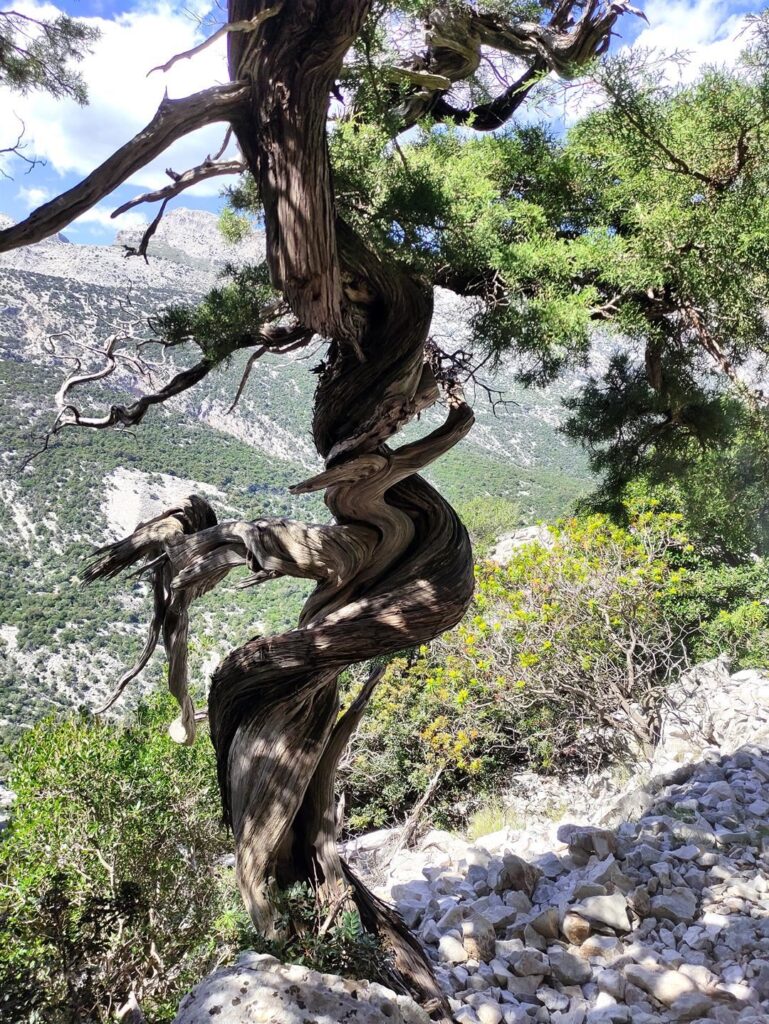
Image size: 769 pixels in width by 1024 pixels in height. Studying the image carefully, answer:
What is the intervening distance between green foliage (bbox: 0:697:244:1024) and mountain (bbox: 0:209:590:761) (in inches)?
459

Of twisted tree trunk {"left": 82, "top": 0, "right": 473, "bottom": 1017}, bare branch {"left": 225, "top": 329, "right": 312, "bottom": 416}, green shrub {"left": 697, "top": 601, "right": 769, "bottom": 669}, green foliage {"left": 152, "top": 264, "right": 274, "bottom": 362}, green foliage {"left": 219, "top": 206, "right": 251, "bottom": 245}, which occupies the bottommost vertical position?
green shrub {"left": 697, "top": 601, "right": 769, "bottom": 669}

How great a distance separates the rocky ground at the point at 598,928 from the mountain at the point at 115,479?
12909 millimetres

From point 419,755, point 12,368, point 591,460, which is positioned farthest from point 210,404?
point 591,460

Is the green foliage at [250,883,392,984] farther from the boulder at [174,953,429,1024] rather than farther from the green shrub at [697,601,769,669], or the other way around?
the green shrub at [697,601,769,669]

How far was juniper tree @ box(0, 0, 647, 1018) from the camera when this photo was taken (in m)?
2.23

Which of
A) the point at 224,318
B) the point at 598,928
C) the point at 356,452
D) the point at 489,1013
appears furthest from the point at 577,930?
the point at 224,318

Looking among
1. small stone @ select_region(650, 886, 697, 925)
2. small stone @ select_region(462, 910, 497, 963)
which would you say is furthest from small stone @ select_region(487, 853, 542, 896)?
small stone @ select_region(650, 886, 697, 925)

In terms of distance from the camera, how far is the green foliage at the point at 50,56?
240 cm

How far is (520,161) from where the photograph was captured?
3.21 meters

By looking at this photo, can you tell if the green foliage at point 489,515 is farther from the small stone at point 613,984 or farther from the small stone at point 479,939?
the small stone at point 613,984

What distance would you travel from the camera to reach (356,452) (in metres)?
2.27

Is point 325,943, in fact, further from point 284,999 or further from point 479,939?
point 479,939

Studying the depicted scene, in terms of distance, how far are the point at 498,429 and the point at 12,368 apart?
2636cm

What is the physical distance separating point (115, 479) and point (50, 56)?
2996 cm
